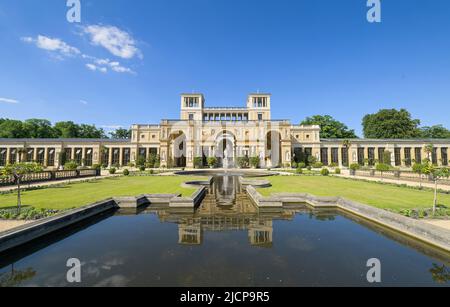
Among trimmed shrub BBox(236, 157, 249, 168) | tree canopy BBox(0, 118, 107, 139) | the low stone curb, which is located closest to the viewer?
the low stone curb

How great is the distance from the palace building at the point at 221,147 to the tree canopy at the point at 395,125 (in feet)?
30.0

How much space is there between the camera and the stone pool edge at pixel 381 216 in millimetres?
5443

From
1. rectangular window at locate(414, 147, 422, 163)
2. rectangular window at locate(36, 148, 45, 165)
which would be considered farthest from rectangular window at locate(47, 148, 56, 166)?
rectangular window at locate(414, 147, 422, 163)

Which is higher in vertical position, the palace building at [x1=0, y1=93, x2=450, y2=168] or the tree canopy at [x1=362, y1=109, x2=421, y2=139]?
the tree canopy at [x1=362, y1=109, x2=421, y2=139]

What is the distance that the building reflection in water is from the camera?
6145mm

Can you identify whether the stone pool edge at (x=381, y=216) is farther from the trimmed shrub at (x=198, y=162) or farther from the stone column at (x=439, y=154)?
the stone column at (x=439, y=154)

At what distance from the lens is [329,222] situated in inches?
306

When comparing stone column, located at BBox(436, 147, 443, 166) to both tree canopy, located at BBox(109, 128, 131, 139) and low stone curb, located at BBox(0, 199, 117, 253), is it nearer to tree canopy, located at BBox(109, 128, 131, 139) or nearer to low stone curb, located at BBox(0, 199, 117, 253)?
low stone curb, located at BBox(0, 199, 117, 253)

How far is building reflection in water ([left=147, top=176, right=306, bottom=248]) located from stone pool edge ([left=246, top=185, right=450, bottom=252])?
0.96 m

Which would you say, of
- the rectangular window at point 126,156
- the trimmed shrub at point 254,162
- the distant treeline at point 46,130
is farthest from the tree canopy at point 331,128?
the distant treeline at point 46,130

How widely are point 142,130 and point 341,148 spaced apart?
52160 millimetres

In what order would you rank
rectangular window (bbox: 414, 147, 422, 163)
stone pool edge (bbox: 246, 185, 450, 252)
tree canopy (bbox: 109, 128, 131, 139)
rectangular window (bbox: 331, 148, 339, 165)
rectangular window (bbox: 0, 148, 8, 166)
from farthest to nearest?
1. tree canopy (bbox: 109, 128, 131, 139)
2. rectangular window (bbox: 331, 148, 339, 165)
3. rectangular window (bbox: 414, 147, 422, 163)
4. rectangular window (bbox: 0, 148, 8, 166)
5. stone pool edge (bbox: 246, 185, 450, 252)

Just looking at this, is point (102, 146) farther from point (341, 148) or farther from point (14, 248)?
point (341, 148)
